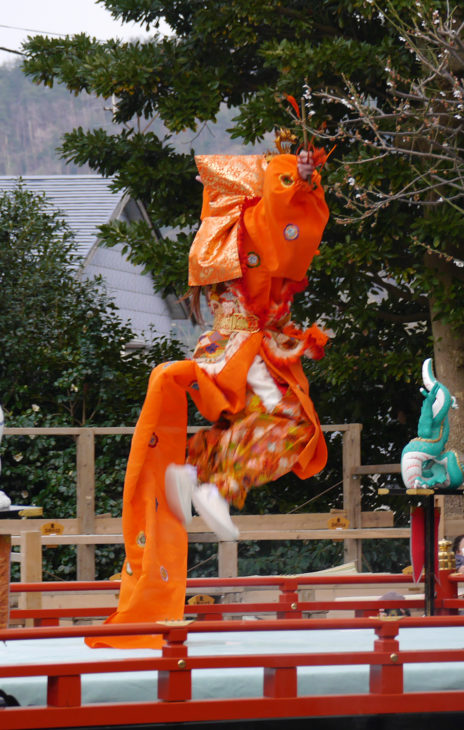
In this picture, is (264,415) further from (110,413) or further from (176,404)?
(110,413)

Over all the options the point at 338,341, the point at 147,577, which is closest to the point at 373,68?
the point at 338,341

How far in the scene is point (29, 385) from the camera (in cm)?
976

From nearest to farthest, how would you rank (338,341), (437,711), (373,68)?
(437,711) → (373,68) → (338,341)

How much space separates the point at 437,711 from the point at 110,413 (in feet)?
19.7

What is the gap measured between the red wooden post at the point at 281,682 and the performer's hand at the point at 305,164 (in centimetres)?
185

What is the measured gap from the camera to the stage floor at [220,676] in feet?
12.2

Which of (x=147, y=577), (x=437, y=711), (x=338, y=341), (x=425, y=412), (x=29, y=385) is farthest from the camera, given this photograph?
(x=29, y=385)

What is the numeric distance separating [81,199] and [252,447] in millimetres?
12661

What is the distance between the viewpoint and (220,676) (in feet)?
12.4

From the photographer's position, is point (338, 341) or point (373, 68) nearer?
point (373, 68)

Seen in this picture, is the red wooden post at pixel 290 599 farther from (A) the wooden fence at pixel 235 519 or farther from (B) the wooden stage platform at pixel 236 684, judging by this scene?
(A) the wooden fence at pixel 235 519

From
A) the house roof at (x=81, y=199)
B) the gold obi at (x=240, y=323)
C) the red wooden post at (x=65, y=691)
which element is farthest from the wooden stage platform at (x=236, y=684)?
the house roof at (x=81, y=199)

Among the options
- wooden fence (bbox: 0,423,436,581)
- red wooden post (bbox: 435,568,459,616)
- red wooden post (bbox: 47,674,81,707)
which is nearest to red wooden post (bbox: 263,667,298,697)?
red wooden post (bbox: 47,674,81,707)

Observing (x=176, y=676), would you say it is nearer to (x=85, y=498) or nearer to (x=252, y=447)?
(x=252, y=447)
